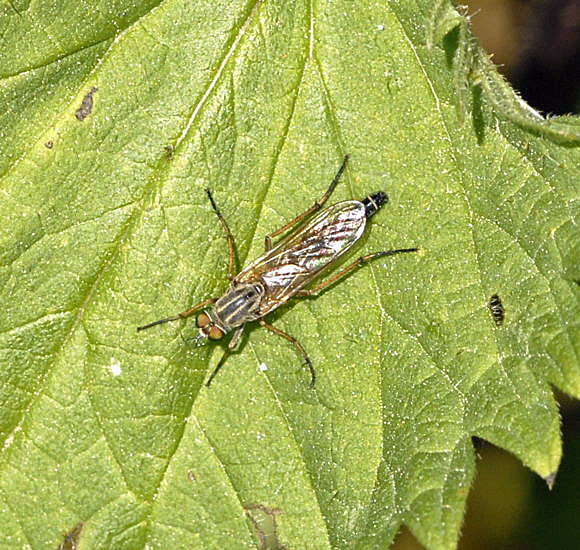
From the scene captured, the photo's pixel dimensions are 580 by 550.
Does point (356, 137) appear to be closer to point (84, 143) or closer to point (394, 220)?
point (394, 220)

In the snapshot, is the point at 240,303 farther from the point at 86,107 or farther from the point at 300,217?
the point at 86,107

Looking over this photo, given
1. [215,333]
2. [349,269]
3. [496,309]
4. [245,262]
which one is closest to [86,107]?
[245,262]

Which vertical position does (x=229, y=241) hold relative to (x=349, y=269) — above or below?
above

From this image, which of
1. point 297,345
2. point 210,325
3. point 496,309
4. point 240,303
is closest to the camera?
point 496,309

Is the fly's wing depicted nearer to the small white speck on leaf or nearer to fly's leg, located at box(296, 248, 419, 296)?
fly's leg, located at box(296, 248, 419, 296)

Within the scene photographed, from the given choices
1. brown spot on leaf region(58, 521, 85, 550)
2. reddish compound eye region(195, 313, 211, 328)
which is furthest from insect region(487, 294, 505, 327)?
brown spot on leaf region(58, 521, 85, 550)

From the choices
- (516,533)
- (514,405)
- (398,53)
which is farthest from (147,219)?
(516,533)
